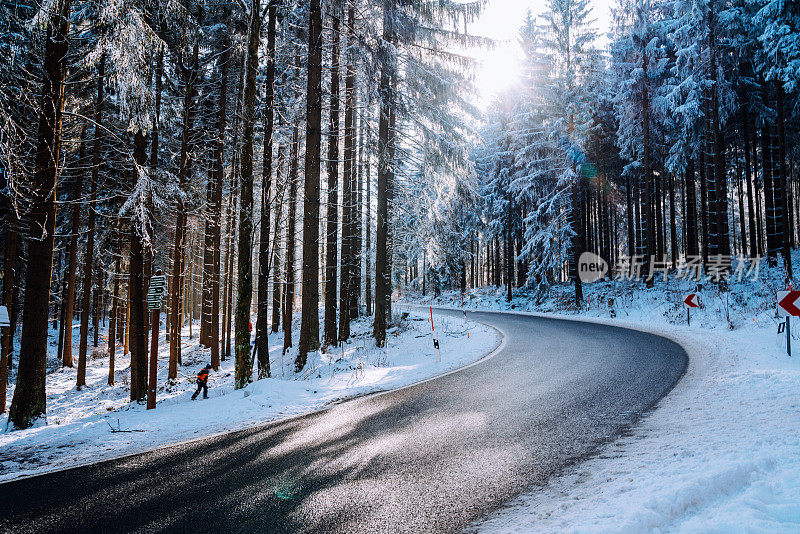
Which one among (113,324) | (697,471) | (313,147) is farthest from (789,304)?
(113,324)

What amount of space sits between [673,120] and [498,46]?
17.9m

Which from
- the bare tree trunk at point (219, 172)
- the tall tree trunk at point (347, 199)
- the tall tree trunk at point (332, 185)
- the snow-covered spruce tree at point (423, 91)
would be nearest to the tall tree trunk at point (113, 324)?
the bare tree trunk at point (219, 172)

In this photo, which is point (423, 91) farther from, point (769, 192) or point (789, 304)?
point (769, 192)

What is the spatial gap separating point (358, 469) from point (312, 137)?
992 cm

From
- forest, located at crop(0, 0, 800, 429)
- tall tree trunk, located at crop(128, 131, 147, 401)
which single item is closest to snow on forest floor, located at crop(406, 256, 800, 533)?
forest, located at crop(0, 0, 800, 429)

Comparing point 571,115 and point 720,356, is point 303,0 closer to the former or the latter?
point 720,356

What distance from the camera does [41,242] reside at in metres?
7.96

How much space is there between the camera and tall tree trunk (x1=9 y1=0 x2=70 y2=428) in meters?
7.77

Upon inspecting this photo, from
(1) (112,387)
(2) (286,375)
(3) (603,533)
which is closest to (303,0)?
(2) (286,375)

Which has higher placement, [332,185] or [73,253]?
[332,185]

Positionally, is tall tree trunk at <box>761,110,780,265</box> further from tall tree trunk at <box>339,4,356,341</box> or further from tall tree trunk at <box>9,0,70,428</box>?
tall tree trunk at <box>9,0,70,428</box>

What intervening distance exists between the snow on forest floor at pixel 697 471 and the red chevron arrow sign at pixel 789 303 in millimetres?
1521

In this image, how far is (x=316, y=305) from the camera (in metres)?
12.8

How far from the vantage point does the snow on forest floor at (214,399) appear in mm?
5559
